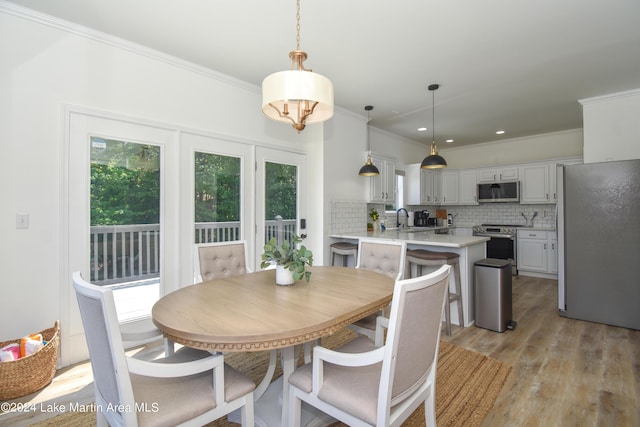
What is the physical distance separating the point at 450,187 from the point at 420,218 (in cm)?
117

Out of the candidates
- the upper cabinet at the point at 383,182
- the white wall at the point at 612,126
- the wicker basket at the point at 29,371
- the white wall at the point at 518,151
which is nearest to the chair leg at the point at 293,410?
the wicker basket at the point at 29,371

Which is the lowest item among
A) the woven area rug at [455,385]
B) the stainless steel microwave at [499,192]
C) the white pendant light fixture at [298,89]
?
the woven area rug at [455,385]

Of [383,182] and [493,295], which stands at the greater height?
[383,182]

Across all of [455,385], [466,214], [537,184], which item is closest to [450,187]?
[466,214]

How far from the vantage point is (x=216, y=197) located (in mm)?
3291

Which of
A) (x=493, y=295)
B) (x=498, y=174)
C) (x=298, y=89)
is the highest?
(x=498, y=174)

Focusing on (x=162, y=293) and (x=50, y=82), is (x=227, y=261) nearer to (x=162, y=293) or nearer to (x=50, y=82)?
(x=162, y=293)

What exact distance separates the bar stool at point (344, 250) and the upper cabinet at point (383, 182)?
1121 mm

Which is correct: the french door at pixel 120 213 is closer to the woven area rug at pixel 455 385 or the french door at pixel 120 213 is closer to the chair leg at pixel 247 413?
the woven area rug at pixel 455 385

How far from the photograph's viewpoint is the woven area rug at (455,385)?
5.74 ft

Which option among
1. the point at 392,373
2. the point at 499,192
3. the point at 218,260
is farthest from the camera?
the point at 499,192

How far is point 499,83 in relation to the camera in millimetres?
3506

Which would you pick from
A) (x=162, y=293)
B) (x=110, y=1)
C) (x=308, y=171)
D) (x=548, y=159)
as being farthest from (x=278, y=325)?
(x=548, y=159)

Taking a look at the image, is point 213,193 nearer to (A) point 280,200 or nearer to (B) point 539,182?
(A) point 280,200
